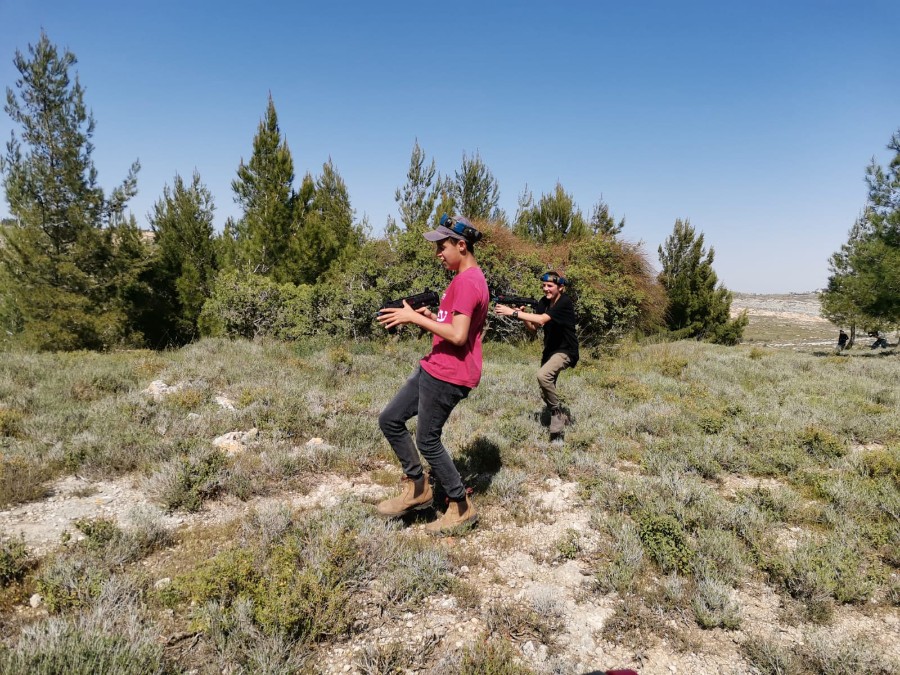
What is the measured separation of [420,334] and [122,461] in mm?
8849

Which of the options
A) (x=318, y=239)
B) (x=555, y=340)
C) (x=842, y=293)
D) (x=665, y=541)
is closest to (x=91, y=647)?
(x=665, y=541)

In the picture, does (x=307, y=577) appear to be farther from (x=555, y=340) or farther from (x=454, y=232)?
(x=555, y=340)

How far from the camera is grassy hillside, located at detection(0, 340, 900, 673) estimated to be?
2318 millimetres

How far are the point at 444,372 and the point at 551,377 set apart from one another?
275 centimetres

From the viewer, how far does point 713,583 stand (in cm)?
284

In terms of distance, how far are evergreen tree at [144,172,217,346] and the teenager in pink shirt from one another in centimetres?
2079

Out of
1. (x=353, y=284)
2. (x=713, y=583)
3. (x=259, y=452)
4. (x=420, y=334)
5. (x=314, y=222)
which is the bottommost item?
(x=713, y=583)

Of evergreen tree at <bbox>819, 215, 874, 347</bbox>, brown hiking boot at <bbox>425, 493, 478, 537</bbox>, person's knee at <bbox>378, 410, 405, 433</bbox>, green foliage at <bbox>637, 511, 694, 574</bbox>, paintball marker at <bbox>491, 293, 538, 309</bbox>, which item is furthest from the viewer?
evergreen tree at <bbox>819, 215, 874, 347</bbox>

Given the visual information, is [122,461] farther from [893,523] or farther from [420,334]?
[420,334]

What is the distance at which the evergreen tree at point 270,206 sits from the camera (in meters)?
19.7

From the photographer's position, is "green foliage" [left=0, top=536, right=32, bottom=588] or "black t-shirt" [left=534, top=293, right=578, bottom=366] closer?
"green foliage" [left=0, top=536, right=32, bottom=588]

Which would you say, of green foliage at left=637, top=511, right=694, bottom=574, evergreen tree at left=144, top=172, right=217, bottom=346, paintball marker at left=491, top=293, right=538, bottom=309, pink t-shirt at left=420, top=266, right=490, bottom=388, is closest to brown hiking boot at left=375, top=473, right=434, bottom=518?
pink t-shirt at left=420, top=266, right=490, bottom=388

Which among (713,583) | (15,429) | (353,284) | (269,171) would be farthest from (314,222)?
(713,583)

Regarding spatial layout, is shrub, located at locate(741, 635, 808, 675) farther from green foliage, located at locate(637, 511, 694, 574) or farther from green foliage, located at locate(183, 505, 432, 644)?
green foliage, located at locate(183, 505, 432, 644)
